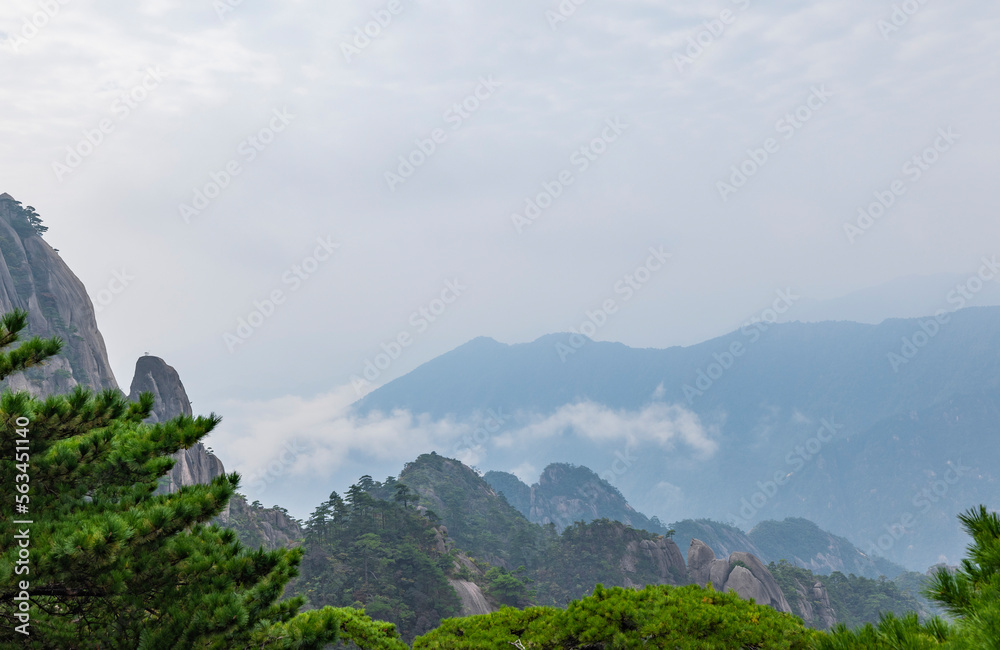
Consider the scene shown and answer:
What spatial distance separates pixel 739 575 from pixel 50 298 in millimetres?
56142

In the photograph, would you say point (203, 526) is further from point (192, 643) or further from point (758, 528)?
point (758, 528)

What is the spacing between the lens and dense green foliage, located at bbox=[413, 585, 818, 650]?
904 cm

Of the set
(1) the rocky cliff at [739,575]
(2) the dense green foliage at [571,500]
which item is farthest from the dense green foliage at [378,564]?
(2) the dense green foliage at [571,500]

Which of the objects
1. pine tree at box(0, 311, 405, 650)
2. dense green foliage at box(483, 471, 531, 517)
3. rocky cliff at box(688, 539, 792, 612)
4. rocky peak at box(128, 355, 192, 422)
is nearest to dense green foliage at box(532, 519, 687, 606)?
rocky cliff at box(688, 539, 792, 612)

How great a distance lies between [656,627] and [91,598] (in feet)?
23.7

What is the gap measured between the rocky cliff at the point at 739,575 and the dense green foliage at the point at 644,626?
135 ft

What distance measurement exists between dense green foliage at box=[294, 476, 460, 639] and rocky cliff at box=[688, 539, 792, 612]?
2188 cm

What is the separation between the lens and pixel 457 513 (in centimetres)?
6606

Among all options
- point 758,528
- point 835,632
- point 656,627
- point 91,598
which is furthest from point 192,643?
point 758,528

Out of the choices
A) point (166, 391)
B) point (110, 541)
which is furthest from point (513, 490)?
point (110, 541)

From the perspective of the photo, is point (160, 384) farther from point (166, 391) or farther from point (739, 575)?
point (739, 575)

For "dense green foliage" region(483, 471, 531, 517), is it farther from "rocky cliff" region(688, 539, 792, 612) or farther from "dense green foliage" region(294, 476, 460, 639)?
"dense green foliage" region(294, 476, 460, 639)

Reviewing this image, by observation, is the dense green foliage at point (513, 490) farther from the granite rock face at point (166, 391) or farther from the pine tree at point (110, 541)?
the pine tree at point (110, 541)

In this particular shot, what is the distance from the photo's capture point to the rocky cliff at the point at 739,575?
4756 cm
